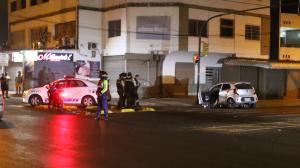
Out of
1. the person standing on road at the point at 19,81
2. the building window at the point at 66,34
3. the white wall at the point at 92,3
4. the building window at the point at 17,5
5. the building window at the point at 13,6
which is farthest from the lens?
the building window at the point at 13,6

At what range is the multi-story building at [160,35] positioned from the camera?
36.9 metres

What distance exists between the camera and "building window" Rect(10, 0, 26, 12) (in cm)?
4909

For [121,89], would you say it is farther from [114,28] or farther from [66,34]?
[66,34]

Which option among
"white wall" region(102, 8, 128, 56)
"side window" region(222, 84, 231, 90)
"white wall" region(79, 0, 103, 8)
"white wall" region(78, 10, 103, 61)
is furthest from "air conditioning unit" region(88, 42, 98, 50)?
"side window" region(222, 84, 231, 90)

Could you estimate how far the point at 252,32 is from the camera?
4159 cm

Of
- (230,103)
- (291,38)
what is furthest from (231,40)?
(230,103)

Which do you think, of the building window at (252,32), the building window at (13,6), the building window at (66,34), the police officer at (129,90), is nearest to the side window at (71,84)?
the police officer at (129,90)

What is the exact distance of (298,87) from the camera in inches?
1718

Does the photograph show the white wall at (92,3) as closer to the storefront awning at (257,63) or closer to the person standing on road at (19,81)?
the person standing on road at (19,81)

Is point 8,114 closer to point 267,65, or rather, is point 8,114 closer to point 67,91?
point 67,91

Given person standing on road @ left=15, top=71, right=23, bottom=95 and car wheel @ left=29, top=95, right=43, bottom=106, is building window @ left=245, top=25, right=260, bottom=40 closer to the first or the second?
person standing on road @ left=15, top=71, right=23, bottom=95

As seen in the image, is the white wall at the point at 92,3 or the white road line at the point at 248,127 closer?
the white road line at the point at 248,127

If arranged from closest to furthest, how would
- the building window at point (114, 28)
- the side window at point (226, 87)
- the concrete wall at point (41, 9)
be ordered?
the side window at point (226, 87) < the building window at point (114, 28) < the concrete wall at point (41, 9)

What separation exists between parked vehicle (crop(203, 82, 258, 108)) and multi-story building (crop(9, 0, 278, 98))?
8.53m
